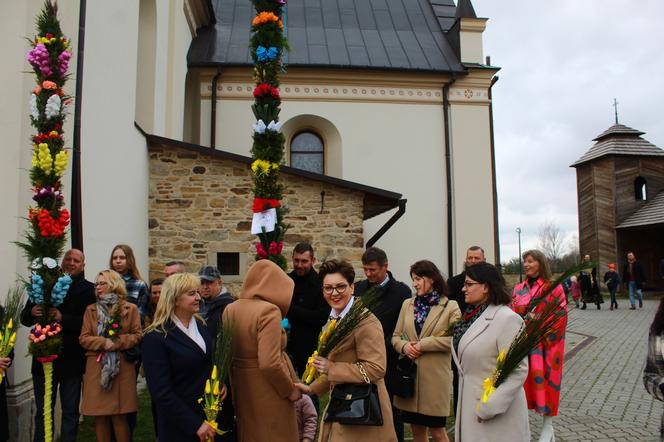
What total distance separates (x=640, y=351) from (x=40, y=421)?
9.89 m

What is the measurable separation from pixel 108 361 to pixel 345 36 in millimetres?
13081

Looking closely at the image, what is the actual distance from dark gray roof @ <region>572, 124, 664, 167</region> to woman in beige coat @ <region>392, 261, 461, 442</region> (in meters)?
31.7

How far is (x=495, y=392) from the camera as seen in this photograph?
3.09 metres

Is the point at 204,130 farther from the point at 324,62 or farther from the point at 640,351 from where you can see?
the point at 640,351

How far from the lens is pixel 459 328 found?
3604mm

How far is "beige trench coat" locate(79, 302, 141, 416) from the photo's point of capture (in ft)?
14.4

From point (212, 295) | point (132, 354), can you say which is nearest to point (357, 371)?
Answer: point (212, 295)

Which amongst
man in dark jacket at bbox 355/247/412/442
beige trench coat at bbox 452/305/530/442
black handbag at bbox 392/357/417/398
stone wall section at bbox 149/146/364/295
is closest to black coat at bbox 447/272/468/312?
man in dark jacket at bbox 355/247/412/442

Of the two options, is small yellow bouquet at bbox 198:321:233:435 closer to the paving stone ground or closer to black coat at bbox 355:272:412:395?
black coat at bbox 355:272:412:395

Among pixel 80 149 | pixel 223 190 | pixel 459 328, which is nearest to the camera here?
pixel 459 328

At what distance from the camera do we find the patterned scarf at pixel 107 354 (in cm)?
439

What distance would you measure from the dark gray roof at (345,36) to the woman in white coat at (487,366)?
11.2m

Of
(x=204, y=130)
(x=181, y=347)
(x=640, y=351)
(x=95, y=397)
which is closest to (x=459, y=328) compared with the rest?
(x=181, y=347)

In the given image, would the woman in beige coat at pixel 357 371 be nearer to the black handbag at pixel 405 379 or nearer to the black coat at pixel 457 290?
the black handbag at pixel 405 379
